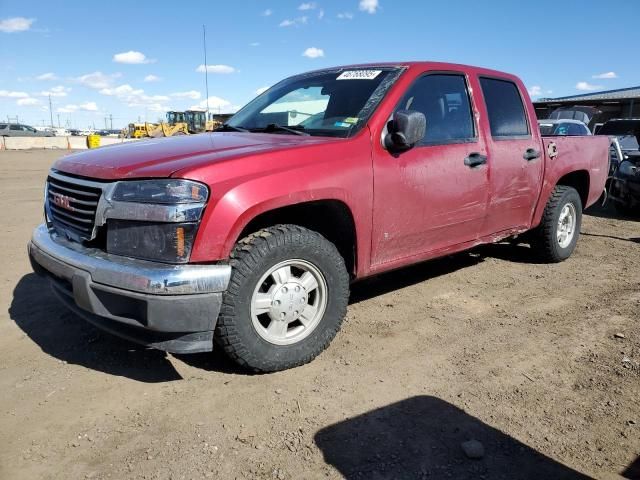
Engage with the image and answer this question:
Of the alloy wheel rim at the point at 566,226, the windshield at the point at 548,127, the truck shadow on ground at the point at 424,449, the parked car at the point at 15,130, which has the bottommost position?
the truck shadow on ground at the point at 424,449

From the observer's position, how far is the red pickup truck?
2514mm

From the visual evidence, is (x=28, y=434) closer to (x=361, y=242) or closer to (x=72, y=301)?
(x=72, y=301)

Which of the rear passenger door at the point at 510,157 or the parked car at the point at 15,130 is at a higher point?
the parked car at the point at 15,130

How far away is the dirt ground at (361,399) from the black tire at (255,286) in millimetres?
146

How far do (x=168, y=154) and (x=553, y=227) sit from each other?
13.1ft

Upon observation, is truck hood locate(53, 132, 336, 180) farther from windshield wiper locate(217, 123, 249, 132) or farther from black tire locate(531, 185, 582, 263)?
black tire locate(531, 185, 582, 263)

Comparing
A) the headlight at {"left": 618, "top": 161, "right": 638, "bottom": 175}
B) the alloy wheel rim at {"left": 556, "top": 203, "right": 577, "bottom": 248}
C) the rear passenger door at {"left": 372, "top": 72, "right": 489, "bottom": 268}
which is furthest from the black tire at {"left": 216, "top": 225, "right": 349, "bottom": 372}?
the headlight at {"left": 618, "top": 161, "right": 638, "bottom": 175}

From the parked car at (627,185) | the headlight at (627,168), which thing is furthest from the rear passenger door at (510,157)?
the headlight at (627,168)

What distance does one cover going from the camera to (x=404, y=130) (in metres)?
3.21

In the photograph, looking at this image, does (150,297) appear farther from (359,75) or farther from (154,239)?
(359,75)

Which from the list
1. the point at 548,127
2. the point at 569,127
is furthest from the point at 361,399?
Answer: the point at 569,127

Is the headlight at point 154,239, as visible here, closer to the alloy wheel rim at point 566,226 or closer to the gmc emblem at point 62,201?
the gmc emblem at point 62,201

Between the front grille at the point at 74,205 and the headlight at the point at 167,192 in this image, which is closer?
the headlight at the point at 167,192

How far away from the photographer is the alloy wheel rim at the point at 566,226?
5.39 meters
